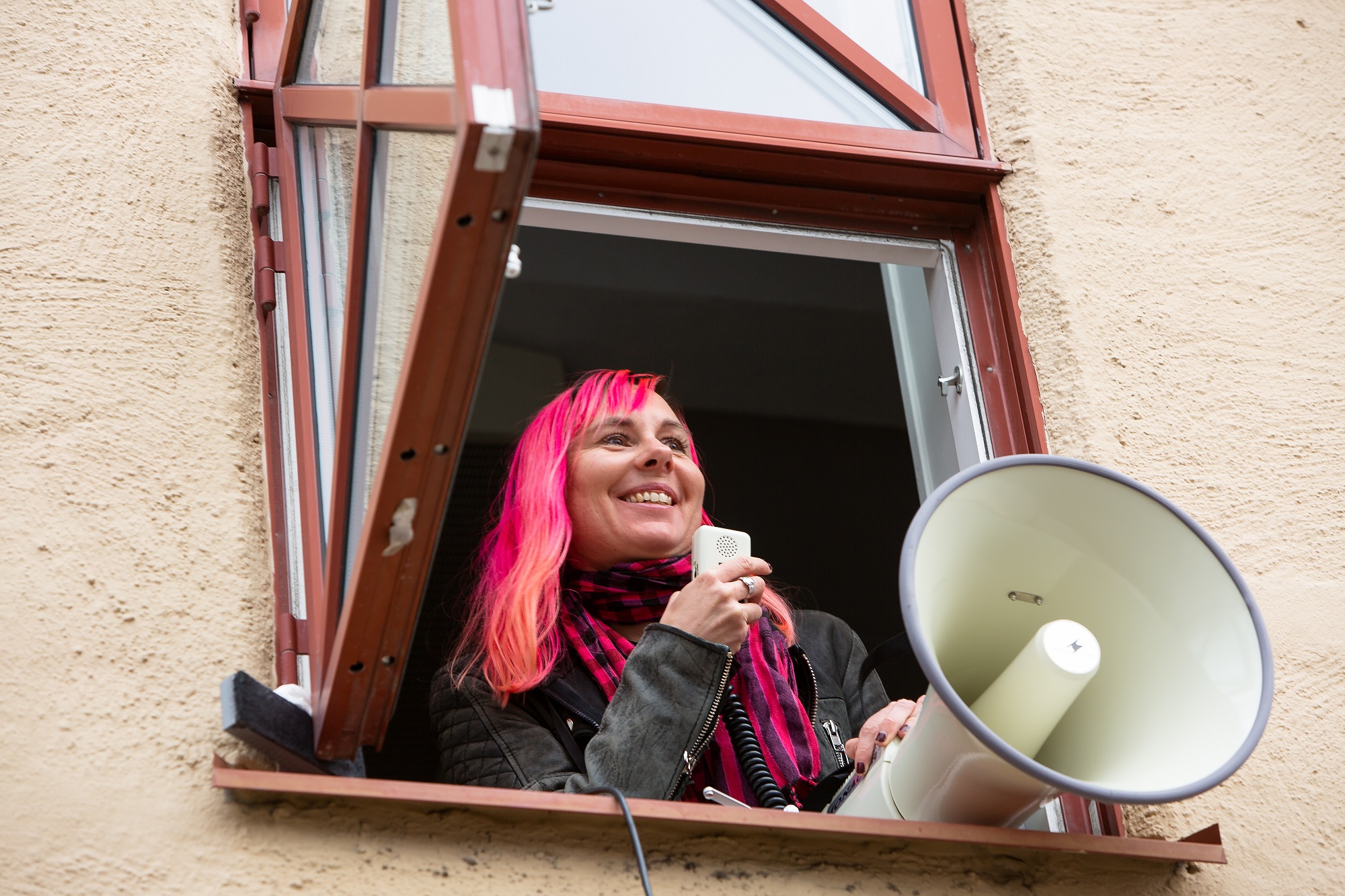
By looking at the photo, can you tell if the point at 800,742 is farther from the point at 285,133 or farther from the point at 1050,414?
the point at 285,133

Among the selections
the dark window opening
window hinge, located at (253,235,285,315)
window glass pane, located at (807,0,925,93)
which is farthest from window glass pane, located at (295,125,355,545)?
the dark window opening

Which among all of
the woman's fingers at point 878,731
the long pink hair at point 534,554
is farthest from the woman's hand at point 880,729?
the long pink hair at point 534,554

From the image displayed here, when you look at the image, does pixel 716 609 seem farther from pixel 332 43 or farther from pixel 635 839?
pixel 332 43

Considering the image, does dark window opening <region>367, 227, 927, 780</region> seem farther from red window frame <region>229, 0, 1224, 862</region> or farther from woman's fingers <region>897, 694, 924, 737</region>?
woman's fingers <region>897, 694, 924, 737</region>

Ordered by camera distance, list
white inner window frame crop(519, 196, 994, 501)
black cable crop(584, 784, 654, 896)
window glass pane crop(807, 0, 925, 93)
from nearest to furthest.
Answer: black cable crop(584, 784, 654, 896)
white inner window frame crop(519, 196, 994, 501)
window glass pane crop(807, 0, 925, 93)

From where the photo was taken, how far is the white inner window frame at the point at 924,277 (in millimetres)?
2881

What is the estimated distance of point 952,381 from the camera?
115 inches

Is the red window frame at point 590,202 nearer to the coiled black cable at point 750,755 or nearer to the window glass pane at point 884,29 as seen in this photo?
the window glass pane at point 884,29

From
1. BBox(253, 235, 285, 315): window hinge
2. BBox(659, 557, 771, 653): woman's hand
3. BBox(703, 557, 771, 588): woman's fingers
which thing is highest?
BBox(253, 235, 285, 315): window hinge

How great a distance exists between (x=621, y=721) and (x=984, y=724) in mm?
562

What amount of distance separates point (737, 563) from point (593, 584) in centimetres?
44

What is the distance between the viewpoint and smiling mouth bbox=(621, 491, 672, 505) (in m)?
2.82

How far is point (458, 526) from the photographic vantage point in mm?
5402

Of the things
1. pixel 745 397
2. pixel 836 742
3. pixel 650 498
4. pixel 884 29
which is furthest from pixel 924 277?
pixel 745 397
